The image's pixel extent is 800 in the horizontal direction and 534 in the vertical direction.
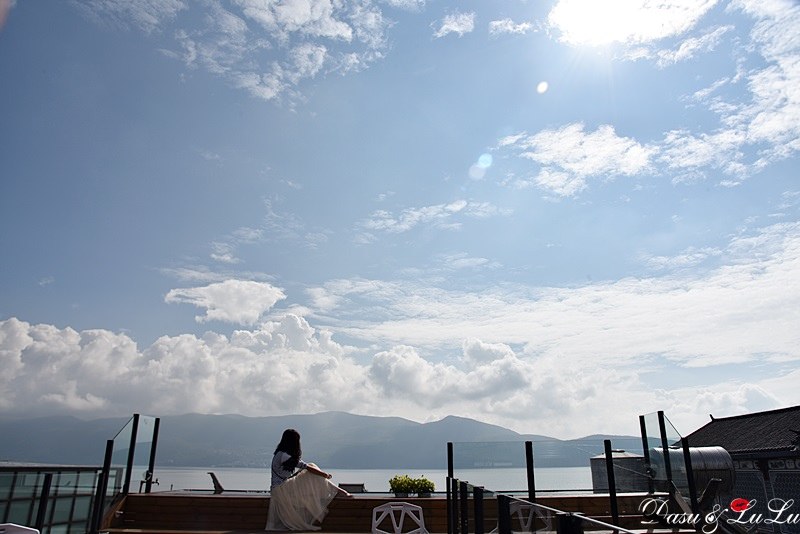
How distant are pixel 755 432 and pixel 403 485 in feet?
66.1

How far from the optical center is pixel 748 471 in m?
21.6

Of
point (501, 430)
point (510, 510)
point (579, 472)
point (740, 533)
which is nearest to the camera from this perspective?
point (510, 510)

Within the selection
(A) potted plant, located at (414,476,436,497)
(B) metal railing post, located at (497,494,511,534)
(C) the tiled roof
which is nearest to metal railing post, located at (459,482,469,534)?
(B) metal railing post, located at (497,494,511,534)

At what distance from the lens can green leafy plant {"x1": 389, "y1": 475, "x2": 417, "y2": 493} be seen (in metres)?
11.7

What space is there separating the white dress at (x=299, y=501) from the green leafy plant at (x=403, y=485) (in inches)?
88.6

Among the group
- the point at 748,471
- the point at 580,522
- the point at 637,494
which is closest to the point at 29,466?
the point at 580,522

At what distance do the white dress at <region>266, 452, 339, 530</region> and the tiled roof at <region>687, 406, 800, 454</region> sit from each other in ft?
59.1

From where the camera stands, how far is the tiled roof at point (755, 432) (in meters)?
21.7

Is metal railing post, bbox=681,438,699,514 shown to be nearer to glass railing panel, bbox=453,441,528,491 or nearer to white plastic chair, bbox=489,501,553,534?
glass railing panel, bbox=453,441,528,491

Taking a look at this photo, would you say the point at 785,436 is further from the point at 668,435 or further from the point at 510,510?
the point at 510,510

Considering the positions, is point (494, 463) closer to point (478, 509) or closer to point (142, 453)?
point (478, 509)

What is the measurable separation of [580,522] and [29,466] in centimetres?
759

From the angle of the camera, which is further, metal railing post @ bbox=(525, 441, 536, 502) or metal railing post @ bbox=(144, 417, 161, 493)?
metal railing post @ bbox=(525, 441, 536, 502)

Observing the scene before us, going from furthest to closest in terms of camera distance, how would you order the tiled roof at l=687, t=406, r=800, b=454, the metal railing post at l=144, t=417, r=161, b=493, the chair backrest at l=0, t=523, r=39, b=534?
the tiled roof at l=687, t=406, r=800, b=454, the metal railing post at l=144, t=417, r=161, b=493, the chair backrest at l=0, t=523, r=39, b=534
